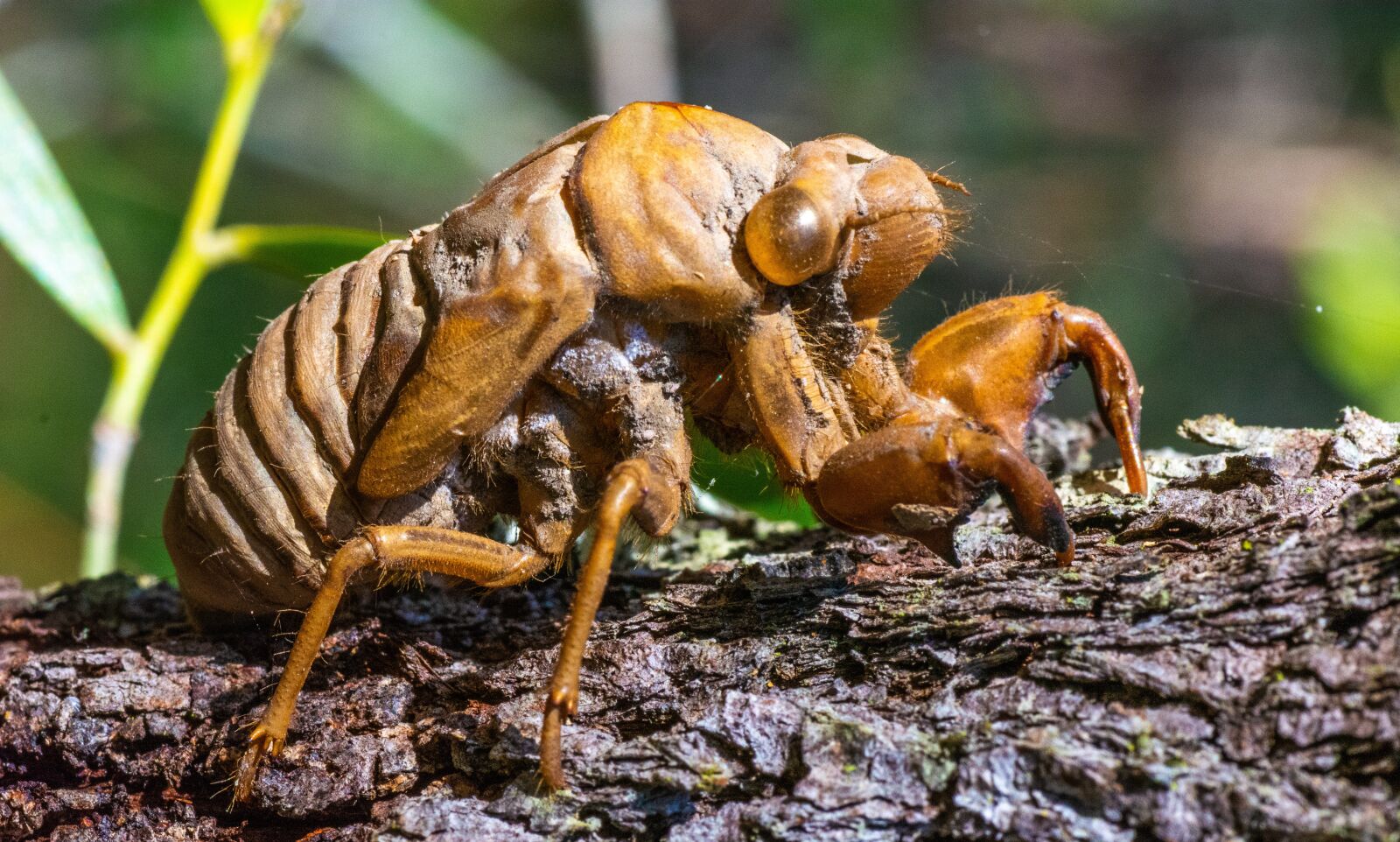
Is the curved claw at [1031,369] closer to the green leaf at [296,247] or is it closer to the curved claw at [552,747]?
the curved claw at [552,747]

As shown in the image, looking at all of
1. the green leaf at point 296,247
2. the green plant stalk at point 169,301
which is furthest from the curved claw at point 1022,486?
the green plant stalk at point 169,301

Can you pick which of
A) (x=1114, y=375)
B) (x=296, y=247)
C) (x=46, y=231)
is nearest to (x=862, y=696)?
(x=1114, y=375)

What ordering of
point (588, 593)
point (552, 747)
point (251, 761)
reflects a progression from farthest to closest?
point (251, 761) → point (588, 593) → point (552, 747)

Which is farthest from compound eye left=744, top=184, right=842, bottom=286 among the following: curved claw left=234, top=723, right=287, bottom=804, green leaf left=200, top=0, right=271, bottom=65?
green leaf left=200, top=0, right=271, bottom=65

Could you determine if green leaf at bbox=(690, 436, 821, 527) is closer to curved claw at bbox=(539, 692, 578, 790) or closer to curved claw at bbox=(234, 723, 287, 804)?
curved claw at bbox=(539, 692, 578, 790)

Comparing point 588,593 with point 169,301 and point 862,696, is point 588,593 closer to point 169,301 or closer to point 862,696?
point 862,696

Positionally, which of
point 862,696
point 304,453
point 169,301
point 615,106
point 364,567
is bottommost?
point 862,696
